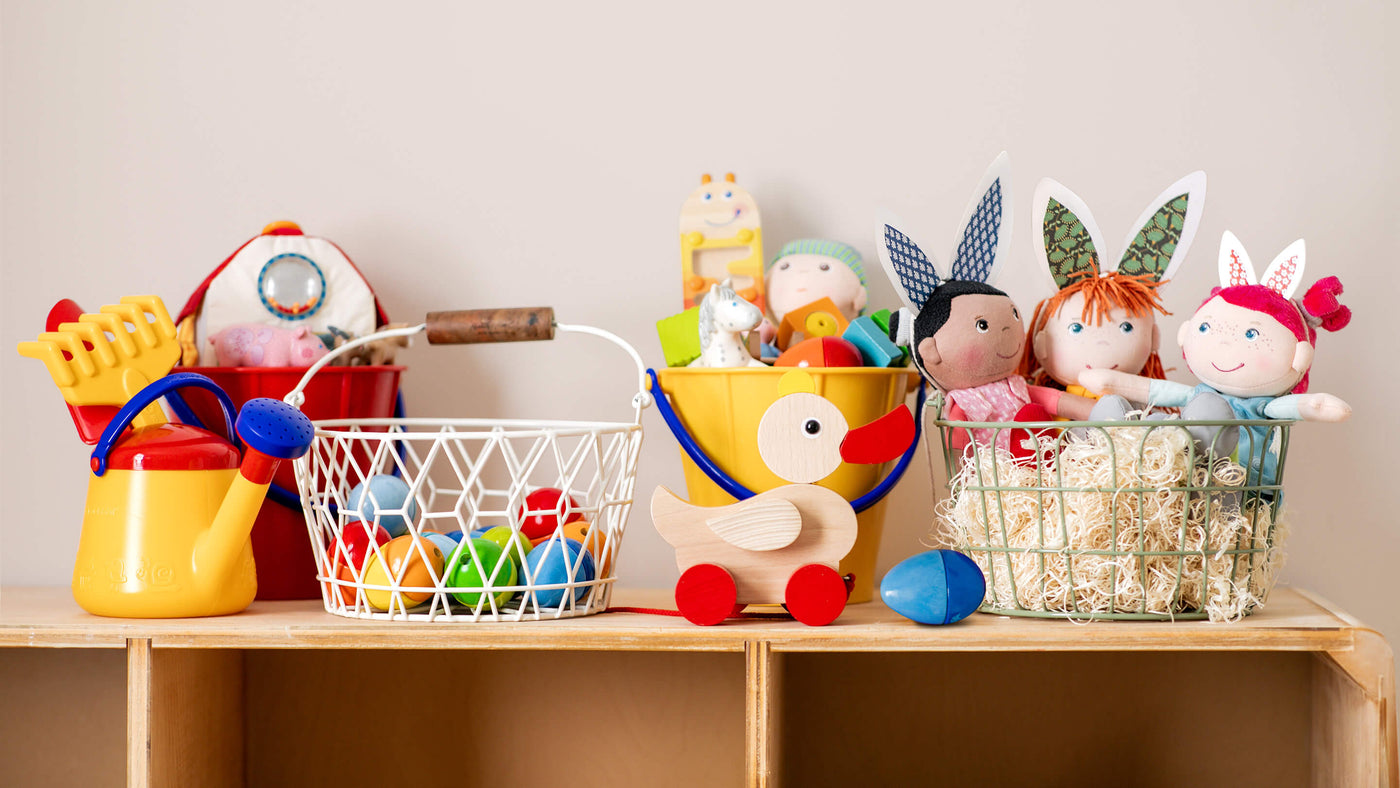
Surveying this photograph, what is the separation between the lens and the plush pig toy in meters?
1.06

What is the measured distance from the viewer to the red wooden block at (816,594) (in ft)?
2.79

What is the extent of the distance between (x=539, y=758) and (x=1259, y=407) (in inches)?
34.2

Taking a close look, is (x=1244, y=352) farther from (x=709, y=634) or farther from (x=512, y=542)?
(x=512, y=542)

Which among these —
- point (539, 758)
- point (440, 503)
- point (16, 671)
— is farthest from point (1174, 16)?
point (16, 671)

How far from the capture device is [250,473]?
2.87 feet

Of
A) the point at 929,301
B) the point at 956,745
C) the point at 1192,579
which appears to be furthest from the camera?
the point at 956,745

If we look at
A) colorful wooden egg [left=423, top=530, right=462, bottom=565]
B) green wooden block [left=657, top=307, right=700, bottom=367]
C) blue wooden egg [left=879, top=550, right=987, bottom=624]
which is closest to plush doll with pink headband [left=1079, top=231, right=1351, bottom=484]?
blue wooden egg [left=879, top=550, right=987, bottom=624]

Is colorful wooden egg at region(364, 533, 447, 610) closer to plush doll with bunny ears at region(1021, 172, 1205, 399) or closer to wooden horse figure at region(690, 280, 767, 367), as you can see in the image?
wooden horse figure at region(690, 280, 767, 367)

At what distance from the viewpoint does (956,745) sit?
1.20m

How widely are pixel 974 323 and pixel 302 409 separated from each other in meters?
0.68

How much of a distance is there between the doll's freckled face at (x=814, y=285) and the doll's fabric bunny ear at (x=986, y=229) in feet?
0.44

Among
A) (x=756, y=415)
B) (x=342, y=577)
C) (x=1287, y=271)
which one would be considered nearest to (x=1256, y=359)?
(x=1287, y=271)

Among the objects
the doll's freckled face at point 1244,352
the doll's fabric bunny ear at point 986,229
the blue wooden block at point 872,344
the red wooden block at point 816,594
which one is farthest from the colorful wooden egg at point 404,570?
the doll's freckled face at point 1244,352

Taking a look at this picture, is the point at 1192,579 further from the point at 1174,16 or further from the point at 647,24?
the point at 647,24
